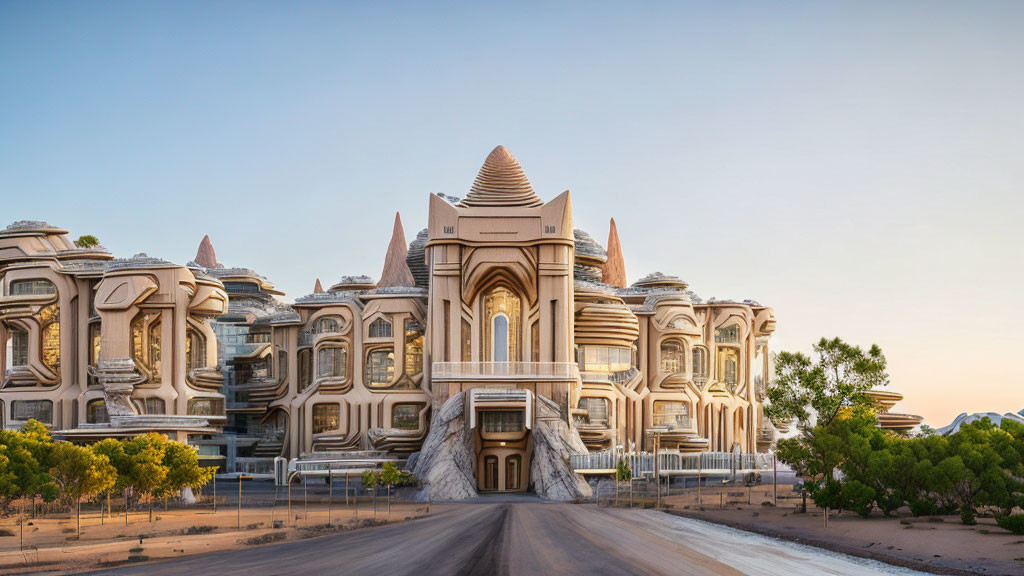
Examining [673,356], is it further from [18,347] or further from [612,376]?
[18,347]

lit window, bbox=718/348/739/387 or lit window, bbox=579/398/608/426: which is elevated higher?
lit window, bbox=718/348/739/387

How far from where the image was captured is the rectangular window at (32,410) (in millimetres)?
84750

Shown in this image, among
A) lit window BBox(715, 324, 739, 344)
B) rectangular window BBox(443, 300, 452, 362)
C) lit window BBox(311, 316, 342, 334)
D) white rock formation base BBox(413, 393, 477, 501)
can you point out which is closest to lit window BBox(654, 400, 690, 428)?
lit window BBox(715, 324, 739, 344)

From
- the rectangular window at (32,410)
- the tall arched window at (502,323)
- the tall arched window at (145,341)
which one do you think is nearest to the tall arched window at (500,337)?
the tall arched window at (502,323)

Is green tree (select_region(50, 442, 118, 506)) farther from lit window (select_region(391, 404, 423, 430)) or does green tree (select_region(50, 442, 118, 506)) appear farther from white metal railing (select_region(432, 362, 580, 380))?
lit window (select_region(391, 404, 423, 430))

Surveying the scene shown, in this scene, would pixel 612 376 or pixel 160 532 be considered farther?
pixel 612 376

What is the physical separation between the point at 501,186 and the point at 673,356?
29.0 metres

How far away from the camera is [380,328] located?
9000 cm

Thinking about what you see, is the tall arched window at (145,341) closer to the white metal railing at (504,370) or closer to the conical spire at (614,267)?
the white metal railing at (504,370)

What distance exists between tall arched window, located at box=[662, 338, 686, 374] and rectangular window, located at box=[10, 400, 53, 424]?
55.4 metres

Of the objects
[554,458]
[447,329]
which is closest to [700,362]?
[447,329]

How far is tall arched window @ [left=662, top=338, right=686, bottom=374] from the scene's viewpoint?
9850 cm

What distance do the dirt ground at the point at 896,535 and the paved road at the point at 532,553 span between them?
172cm

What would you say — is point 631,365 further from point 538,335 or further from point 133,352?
point 133,352
